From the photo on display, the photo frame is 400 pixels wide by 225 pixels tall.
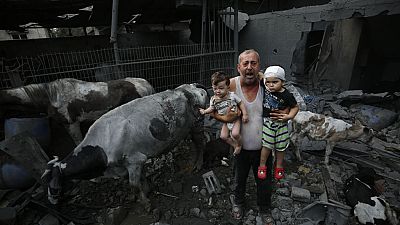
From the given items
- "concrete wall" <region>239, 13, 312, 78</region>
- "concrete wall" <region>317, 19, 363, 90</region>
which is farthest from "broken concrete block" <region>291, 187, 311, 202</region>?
"concrete wall" <region>239, 13, 312, 78</region>

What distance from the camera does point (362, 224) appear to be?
11.9 feet

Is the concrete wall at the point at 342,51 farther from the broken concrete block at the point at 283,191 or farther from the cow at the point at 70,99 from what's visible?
the cow at the point at 70,99

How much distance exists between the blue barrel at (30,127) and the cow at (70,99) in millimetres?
469

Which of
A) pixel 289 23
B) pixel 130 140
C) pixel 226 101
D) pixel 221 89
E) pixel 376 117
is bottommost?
pixel 376 117

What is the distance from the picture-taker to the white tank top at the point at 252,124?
329cm

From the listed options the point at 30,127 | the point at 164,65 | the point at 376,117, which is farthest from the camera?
the point at 164,65

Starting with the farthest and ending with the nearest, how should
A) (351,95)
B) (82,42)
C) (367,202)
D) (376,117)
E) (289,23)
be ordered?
(82,42) → (289,23) → (351,95) → (376,117) → (367,202)

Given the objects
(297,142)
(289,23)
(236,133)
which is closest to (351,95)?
(289,23)

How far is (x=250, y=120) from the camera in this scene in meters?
3.33

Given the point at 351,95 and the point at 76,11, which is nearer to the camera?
the point at 351,95

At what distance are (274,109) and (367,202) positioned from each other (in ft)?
6.71

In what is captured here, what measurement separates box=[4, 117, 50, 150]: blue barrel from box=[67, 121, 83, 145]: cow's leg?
1.87 feet

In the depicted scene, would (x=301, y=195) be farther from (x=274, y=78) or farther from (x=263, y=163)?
(x=274, y=78)

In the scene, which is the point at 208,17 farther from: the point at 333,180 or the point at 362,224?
the point at 362,224
